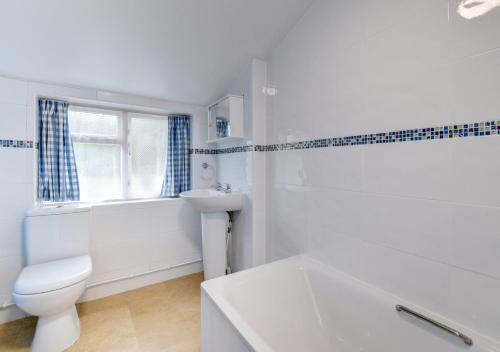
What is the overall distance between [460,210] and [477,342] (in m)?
0.52

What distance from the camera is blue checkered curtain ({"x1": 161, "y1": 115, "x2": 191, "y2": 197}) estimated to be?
9.27ft

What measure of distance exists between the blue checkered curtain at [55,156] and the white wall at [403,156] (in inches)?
83.7

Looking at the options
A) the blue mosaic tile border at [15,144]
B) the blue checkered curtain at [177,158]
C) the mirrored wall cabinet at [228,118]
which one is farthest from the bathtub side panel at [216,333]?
the blue mosaic tile border at [15,144]

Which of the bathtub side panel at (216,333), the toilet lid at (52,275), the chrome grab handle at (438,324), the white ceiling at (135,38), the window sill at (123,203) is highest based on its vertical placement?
the white ceiling at (135,38)

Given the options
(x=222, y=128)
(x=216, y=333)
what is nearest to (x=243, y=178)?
(x=222, y=128)

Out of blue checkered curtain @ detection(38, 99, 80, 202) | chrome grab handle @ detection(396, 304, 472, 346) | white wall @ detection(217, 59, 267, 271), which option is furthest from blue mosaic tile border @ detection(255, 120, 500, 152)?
blue checkered curtain @ detection(38, 99, 80, 202)

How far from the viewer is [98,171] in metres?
2.53

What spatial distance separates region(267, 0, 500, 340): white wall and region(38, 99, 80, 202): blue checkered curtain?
2127mm

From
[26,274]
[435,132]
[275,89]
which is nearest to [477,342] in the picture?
[435,132]

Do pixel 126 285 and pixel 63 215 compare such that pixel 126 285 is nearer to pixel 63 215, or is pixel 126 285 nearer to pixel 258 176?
pixel 63 215

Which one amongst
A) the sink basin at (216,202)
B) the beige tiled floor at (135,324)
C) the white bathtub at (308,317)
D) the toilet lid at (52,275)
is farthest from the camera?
the sink basin at (216,202)

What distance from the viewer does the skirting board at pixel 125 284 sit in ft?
6.49

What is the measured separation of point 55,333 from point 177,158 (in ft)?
5.99

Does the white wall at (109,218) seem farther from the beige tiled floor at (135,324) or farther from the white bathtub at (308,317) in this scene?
the white bathtub at (308,317)
